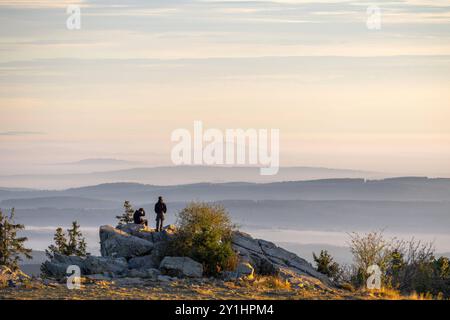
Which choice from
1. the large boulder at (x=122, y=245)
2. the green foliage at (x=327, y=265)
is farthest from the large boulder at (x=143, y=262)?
the green foliage at (x=327, y=265)

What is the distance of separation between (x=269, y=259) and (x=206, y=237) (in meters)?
5.35

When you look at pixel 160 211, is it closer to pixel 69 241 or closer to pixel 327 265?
pixel 327 265

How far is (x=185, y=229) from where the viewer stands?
188ft

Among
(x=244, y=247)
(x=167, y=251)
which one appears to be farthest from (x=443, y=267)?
(x=167, y=251)

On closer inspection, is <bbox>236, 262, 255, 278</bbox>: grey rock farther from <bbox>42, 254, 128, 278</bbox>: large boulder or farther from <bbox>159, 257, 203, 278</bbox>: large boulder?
<bbox>42, 254, 128, 278</bbox>: large boulder

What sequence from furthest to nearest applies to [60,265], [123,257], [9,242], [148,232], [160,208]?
[9,242]
[148,232]
[160,208]
[123,257]
[60,265]

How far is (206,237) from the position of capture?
5669 cm

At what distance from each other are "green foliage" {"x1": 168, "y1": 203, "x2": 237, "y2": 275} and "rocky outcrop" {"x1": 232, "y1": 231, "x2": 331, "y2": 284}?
1292mm

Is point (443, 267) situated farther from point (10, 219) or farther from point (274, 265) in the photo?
point (10, 219)

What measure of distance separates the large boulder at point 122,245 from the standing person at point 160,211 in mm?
1944

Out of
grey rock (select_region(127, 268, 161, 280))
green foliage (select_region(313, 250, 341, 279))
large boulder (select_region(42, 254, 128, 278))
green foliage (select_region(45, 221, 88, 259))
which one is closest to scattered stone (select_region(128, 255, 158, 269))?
large boulder (select_region(42, 254, 128, 278))

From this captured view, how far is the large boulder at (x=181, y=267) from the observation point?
5309cm

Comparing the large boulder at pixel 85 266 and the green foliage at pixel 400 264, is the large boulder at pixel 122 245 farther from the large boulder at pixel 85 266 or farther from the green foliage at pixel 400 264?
the green foliage at pixel 400 264

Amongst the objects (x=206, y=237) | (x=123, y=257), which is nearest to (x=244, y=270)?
(x=206, y=237)
